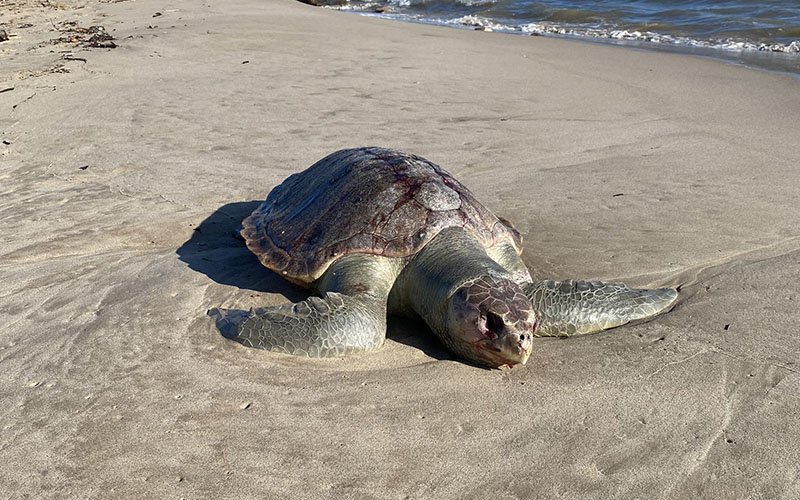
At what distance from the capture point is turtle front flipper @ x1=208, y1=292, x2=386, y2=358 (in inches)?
129

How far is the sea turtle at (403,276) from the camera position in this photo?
3230mm

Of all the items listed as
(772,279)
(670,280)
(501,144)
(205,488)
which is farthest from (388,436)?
(501,144)

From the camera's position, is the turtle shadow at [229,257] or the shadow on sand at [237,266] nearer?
the shadow on sand at [237,266]

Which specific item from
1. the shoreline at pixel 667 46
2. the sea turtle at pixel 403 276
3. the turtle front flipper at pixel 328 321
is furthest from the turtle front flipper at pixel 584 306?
the shoreline at pixel 667 46

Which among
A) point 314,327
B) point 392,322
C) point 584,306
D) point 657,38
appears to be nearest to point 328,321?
point 314,327

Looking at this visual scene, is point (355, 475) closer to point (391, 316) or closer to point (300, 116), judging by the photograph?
point (391, 316)

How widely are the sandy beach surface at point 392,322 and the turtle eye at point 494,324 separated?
21 centimetres

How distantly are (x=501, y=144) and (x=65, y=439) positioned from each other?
494 cm

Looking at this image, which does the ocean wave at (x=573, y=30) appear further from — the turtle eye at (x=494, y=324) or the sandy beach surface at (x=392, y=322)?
the turtle eye at (x=494, y=324)

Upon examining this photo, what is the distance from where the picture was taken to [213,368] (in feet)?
10.4

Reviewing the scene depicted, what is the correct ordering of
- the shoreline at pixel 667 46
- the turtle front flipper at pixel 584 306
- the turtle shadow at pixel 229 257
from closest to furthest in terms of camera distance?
1. the turtle front flipper at pixel 584 306
2. the turtle shadow at pixel 229 257
3. the shoreline at pixel 667 46

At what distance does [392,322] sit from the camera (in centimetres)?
380

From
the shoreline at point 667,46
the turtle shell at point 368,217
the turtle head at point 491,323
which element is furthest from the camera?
the shoreline at point 667,46

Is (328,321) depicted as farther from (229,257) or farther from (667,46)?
(667,46)
